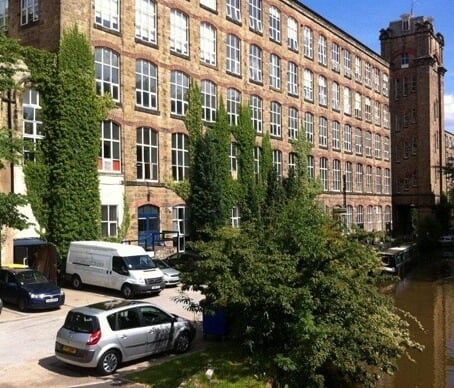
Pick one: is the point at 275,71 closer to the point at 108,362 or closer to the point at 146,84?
the point at 146,84

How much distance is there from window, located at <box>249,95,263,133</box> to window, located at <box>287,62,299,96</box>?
5664 millimetres

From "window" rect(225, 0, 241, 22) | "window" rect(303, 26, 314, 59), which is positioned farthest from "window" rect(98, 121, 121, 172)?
"window" rect(303, 26, 314, 59)

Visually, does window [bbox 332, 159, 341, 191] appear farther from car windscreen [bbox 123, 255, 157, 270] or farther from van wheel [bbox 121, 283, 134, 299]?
van wheel [bbox 121, 283, 134, 299]

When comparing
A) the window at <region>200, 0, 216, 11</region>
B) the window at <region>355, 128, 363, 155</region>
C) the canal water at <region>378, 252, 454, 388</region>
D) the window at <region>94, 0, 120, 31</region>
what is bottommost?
the canal water at <region>378, 252, 454, 388</region>

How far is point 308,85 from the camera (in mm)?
53688

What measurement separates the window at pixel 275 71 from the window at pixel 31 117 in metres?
23.8

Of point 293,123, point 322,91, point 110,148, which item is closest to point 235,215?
point 110,148

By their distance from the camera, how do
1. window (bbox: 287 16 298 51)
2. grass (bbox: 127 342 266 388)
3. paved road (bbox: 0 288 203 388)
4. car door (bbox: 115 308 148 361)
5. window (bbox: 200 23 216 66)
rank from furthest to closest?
1. window (bbox: 287 16 298 51)
2. window (bbox: 200 23 216 66)
3. car door (bbox: 115 308 148 361)
4. paved road (bbox: 0 288 203 388)
5. grass (bbox: 127 342 266 388)

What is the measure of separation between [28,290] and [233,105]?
83.0 ft

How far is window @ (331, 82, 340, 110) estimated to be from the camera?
58303 mm

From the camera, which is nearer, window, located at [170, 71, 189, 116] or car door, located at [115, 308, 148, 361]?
car door, located at [115, 308, 148, 361]

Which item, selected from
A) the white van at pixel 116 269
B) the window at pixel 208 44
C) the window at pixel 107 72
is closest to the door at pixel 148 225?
the window at pixel 107 72

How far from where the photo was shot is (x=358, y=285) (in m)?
13.7

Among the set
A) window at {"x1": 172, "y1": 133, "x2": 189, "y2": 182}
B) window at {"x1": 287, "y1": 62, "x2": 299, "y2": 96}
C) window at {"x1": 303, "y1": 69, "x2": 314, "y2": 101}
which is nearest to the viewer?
window at {"x1": 172, "y1": 133, "x2": 189, "y2": 182}
